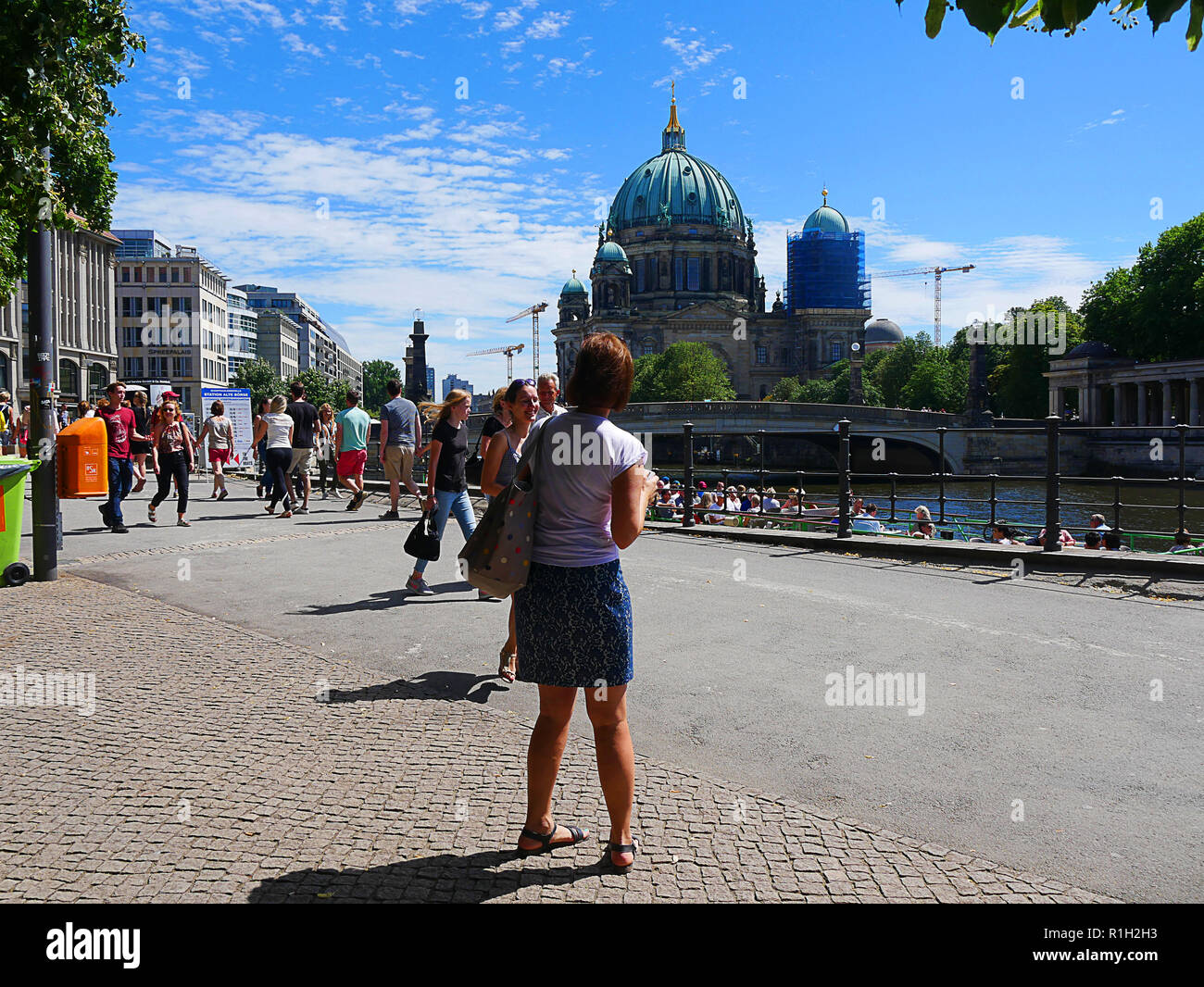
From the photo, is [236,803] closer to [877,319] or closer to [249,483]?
[249,483]

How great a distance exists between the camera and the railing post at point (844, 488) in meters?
12.5

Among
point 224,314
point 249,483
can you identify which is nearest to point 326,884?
point 249,483

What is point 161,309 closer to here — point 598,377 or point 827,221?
point 827,221

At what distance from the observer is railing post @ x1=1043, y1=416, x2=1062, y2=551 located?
1060 cm

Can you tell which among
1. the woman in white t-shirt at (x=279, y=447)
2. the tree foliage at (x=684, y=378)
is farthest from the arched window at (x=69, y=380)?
the woman in white t-shirt at (x=279, y=447)

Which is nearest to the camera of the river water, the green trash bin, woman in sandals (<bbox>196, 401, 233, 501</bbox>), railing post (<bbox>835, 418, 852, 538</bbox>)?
the green trash bin

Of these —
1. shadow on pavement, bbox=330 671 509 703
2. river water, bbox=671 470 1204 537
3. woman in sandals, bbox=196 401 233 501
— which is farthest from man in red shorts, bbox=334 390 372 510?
shadow on pavement, bbox=330 671 509 703

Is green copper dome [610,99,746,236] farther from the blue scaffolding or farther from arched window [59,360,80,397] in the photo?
arched window [59,360,80,397]

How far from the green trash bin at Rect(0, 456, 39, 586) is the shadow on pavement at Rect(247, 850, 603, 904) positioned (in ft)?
23.0

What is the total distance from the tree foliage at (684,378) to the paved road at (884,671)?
8906cm

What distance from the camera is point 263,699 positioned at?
5512 mm

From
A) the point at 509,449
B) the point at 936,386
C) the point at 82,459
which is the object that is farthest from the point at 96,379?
the point at 509,449

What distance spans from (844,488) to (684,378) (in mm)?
88848
